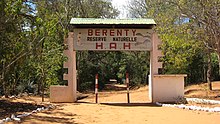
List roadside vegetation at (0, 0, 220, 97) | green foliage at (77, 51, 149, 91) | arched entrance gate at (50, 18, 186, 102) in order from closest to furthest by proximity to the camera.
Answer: roadside vegetation at (0, 0, 220, 97) → arched entrance gate at (50, 18, 186, 102) → green foliage at (77, 51, 149, 91)

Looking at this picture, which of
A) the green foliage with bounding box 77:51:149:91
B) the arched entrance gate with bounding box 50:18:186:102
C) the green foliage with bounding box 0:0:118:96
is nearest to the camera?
the green foliage with bounding box 0:0:118:96

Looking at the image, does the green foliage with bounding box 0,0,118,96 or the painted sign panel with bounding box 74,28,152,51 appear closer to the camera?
the green foliage with bounding box 0,0,118,96

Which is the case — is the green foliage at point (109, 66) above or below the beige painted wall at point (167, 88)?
above

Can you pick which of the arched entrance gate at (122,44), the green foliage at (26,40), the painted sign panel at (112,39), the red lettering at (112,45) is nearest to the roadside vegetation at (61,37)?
the green foliage at (26,40)

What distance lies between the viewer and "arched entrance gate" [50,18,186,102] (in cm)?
1535

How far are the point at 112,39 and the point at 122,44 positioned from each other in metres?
0.53

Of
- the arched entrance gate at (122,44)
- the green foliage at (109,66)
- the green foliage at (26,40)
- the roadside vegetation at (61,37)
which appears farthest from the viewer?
the green foliage at (109,66)

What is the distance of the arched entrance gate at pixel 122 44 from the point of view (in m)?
15.4

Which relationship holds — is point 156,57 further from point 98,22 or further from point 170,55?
point 170,55

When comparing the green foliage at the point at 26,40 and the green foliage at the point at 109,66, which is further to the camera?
the green foliage at the point at 109,66

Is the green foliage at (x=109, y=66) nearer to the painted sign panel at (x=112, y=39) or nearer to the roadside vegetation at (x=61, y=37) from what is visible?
the roadside vegetation at (x=61, y=37)

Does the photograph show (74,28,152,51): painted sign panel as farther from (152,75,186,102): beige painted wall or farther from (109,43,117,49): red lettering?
(152,75,186,102): beige painted wall

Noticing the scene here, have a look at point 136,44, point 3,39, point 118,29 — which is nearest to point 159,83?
point 136,44

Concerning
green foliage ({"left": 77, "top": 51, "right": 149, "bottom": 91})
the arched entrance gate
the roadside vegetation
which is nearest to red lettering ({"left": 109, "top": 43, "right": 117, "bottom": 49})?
the arched entrance gate
